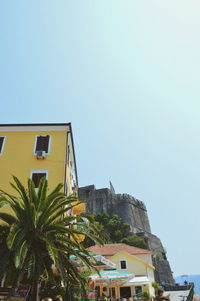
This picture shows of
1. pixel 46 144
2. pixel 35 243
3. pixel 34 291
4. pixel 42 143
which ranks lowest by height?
pixel 34 291

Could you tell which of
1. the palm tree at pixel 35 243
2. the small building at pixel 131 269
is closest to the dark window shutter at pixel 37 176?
the palm tree at pixel 35 243

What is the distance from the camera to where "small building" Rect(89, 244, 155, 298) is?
1245 inches

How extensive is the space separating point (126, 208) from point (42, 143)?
2242 inches

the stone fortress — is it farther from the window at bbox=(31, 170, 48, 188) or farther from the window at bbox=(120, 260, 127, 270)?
the window at bbox=(31, 170, 48, 188)

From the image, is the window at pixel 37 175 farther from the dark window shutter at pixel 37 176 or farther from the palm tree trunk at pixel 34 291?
the palm tree trunk at pixel 34 291

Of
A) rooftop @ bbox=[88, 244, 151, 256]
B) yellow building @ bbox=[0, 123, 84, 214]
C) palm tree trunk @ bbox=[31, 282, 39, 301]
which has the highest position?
yellow building @ bbox=[0, 123, 84, 214]

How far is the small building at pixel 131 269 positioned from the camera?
1245 inches

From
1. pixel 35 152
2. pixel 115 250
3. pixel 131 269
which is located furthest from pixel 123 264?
pixel 35 152

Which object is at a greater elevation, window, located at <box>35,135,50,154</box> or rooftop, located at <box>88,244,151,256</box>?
window, located at <box>35,135,50,154</box>

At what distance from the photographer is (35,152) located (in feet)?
67.7

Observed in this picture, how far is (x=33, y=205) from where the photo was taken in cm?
1170

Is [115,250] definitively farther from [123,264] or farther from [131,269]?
[131,269]

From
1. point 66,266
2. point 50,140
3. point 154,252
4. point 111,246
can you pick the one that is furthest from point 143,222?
point 66,266

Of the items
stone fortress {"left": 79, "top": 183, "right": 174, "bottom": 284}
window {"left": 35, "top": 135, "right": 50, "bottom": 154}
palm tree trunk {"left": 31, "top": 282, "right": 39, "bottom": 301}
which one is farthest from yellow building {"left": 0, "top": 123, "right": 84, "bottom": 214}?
Answer: stone fortress {"left": 79, "top": 183, "right": 174, "bottom": 284}
